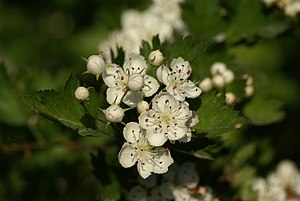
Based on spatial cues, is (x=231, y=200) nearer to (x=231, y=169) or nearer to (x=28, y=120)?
(x=231, y=169)

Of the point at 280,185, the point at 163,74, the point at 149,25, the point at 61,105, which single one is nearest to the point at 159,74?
the point at 163,74

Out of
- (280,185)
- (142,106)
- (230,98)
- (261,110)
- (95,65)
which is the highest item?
(95,65)

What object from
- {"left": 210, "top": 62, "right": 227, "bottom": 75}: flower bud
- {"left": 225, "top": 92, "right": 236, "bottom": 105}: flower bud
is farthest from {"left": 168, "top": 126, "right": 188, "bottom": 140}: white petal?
{"left": 210, "top": 62, "right": 227, "bottom": 75}: flower bud

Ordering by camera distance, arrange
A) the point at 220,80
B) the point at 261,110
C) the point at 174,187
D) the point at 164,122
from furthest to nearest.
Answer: the point at 261,110
the point at 220,80
the point at 174,187
the point at 164,122

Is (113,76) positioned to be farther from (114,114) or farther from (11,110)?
(11,110)

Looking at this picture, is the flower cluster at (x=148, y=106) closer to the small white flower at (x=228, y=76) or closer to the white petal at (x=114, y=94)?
the white petal at (x=114, y=94)

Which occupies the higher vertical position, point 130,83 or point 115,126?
point 130,83

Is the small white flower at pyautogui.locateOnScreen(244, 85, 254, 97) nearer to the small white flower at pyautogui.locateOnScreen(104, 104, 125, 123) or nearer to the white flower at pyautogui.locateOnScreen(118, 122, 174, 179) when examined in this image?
the white flower at pyautogui.locateOnScreen(118, 122, 174, 179)

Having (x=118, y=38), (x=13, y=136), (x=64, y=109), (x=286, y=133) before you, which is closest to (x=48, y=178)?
(x=13, y=136)

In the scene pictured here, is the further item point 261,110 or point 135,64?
point 261,110
